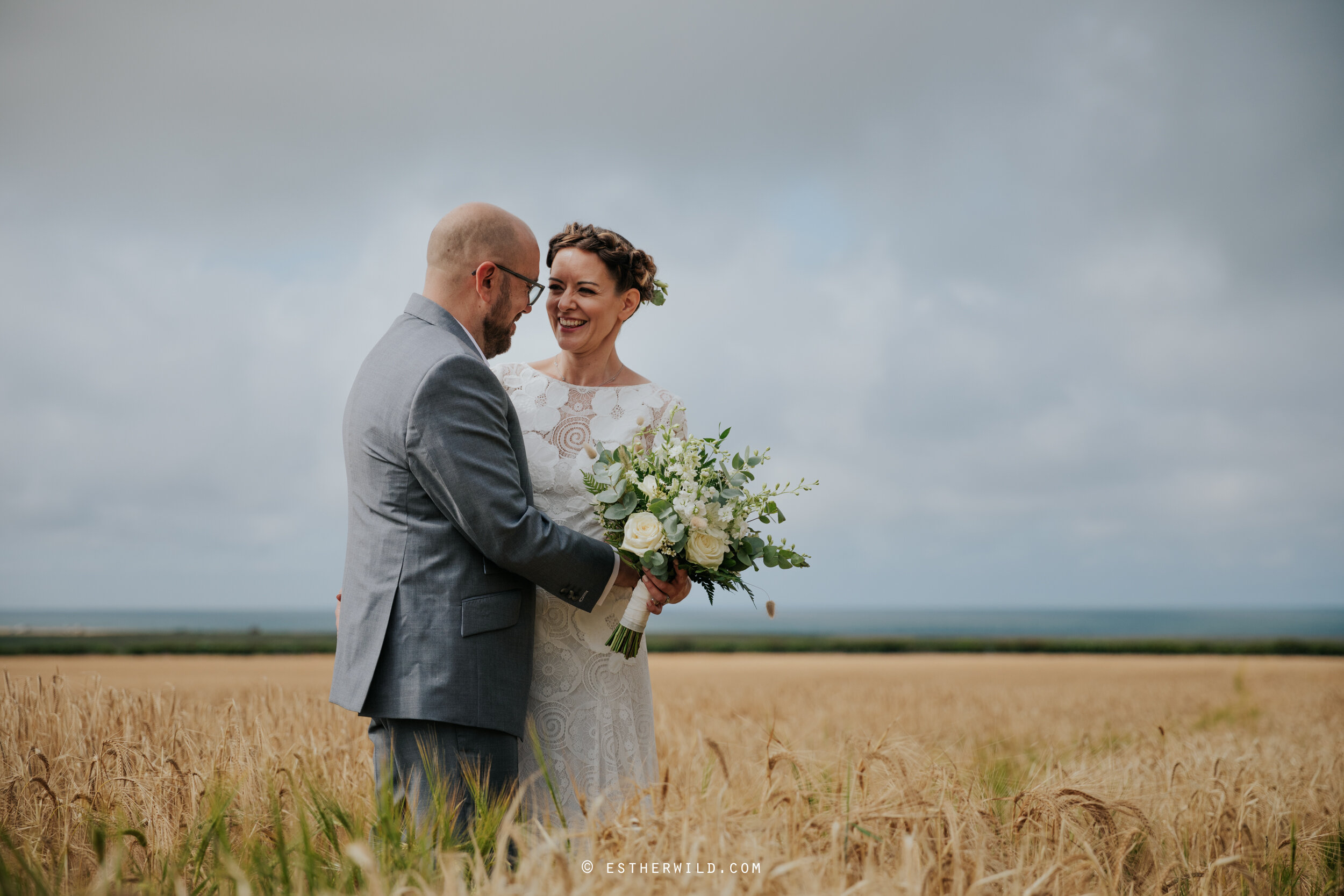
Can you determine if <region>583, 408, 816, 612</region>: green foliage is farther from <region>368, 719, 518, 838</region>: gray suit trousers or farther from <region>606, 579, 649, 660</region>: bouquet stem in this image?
<region>368, 719, 518, 838</region>: gray suit trousers

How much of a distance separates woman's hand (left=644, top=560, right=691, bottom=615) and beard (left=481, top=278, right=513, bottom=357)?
3.94 feet

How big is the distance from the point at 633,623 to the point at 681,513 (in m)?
0.57

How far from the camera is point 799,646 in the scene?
1293 inches

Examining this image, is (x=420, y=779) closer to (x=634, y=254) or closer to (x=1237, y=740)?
(x=634, y=254)

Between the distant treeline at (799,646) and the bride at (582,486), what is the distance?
1607 cm

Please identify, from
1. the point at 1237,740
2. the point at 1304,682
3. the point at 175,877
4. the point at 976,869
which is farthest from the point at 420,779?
the point at 1304,682

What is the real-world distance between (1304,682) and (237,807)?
1690 cm

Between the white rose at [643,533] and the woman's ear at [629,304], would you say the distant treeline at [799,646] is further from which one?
the white rose at [643,533]

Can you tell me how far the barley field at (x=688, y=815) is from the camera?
217 centimetres

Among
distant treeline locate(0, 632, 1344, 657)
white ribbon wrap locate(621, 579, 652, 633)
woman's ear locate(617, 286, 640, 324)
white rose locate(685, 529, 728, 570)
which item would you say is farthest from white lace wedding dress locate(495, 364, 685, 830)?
distant treeline locate(0, 632, 1344, 657)

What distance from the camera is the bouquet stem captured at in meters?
3.28

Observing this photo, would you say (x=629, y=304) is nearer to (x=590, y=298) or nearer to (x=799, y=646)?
(x=590, y=298)

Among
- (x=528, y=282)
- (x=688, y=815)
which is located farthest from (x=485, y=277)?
(x=688, y=815)

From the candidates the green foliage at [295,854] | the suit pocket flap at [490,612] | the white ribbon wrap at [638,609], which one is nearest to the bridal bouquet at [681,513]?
the white ribbon wrap at [638,609]
